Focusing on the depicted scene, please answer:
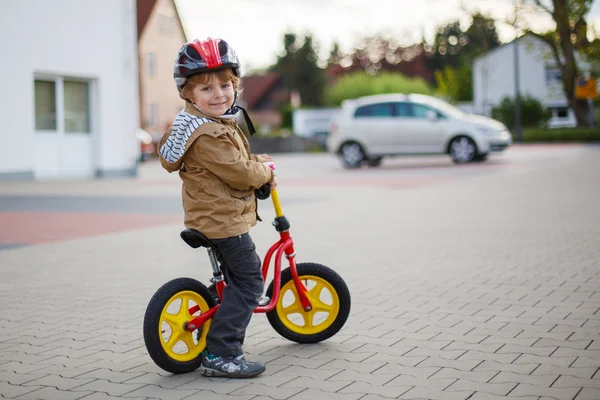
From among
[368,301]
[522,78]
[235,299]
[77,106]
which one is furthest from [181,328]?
[522,78]

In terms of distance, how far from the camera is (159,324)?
4.17 meters

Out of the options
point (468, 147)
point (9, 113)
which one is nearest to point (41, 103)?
point (9, 113)

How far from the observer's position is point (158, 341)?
4176 mm

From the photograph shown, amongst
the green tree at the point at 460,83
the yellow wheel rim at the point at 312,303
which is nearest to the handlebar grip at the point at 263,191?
the yellow wheel rim at the point at 312,303

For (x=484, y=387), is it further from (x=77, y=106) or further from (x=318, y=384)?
(x=77, y=106)

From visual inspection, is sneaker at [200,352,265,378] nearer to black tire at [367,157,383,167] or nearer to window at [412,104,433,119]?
window at [412,104,433,119]

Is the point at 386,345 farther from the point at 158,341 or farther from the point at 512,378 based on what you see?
the point at 158,341

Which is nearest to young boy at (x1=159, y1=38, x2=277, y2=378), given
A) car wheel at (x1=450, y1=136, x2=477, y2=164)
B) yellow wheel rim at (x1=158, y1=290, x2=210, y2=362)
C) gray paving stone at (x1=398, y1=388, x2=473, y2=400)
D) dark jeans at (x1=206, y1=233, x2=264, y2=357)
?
dark jeans at (x1=206, y1=233, x2=264, y2=357)

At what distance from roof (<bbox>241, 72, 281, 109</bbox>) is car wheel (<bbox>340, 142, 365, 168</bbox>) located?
72964mm

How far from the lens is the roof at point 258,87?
9792 centimetres

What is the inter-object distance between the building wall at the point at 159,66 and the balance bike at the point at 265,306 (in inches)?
1924

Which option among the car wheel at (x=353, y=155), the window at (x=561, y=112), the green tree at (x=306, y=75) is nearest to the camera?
the car wheel at (x=353, y=155)

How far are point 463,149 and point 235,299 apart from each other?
66.4 ft

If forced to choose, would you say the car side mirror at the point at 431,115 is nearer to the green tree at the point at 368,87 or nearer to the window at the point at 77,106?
the window at the point at 77,106
